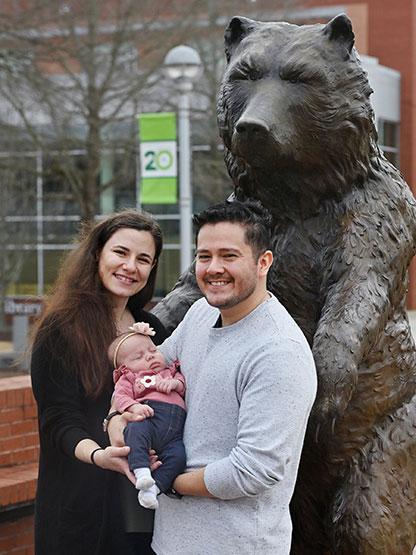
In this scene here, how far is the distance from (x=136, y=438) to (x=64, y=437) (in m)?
0.60

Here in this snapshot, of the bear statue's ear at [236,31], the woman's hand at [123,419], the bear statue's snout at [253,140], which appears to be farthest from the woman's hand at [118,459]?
the bear statue's ear at [236,31]

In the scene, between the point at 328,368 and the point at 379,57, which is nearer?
the point at 328,368

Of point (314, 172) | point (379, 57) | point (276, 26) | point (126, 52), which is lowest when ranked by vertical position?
point (314, 172)

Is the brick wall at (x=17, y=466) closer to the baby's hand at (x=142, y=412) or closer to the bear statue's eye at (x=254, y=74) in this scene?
the baby's hand at (x=142, y=412)

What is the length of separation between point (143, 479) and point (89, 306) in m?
0.90

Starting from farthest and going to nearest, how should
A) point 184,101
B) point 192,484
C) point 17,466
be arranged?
point 184,101 < point 17,466 < point 192,484

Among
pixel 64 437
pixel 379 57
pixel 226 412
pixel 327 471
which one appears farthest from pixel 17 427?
pixel 379 57

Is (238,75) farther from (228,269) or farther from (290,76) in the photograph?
(228,269)

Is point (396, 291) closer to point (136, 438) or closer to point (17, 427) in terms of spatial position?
point (136, 438)

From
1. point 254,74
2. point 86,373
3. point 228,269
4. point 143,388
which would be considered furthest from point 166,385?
point 254,74

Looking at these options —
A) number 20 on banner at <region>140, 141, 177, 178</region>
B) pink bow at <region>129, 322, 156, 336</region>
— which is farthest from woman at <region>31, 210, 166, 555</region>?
Answer: number 20 on banner at <region>140, 141, 177, 178</region>

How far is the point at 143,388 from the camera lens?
2822mm

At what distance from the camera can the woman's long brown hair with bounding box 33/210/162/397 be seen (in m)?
3.31

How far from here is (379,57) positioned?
26062 mm
